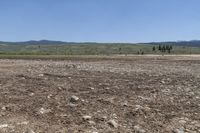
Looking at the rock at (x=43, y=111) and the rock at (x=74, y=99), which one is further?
the rock at (x=74, y=99)

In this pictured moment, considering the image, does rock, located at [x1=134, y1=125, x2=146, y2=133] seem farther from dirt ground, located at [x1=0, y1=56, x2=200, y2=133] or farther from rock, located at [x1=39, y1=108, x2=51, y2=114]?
rock, located at [x1=39, y1=108, x2=51, y2=114]

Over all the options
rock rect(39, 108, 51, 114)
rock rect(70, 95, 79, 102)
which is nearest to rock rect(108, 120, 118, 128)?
rock rect(39, 108, 51, 114)

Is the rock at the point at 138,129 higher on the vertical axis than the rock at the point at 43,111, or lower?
lower

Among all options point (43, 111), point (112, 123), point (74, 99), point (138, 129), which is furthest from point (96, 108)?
point (138, 129)

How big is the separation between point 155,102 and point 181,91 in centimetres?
211

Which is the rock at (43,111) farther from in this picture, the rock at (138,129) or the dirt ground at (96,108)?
the rock at (138,129)

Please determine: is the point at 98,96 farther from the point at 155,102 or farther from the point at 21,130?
the point at 21,130

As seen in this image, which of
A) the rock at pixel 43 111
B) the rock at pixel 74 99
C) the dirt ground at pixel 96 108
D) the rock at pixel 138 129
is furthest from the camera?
the rock at pixel 74 99

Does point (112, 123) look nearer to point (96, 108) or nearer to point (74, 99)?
point (96, 108)

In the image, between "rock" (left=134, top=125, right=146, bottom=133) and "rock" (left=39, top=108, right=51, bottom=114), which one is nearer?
"rock" (left=134, top=125, right=146, bottom=133)

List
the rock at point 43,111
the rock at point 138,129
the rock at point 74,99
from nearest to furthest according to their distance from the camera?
the rock at point 138,129, the rock at point 43,111, the rock at point 74,99

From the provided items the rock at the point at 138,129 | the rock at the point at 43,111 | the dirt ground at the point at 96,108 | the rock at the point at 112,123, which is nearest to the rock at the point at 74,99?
the dirt ground at the point at 96,108

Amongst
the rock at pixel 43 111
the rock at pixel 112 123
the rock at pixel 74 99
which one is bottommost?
the rock at pixel 112 123

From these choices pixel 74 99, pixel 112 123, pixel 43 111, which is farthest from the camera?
pixel 74 99
